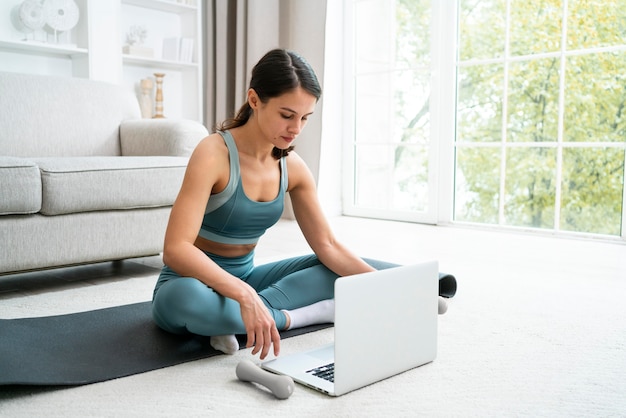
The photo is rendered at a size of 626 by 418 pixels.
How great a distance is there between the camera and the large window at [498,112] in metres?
3.20

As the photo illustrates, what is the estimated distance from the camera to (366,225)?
3.70 m

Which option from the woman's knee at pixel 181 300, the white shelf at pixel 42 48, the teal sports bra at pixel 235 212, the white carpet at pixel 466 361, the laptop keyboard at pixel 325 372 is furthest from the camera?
the white shelf at pixel 42 48

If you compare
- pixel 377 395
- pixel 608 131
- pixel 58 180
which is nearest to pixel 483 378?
pixel 377 395

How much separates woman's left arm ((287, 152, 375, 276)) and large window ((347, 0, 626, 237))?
198 cm

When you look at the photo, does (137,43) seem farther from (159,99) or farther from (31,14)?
(31,14)

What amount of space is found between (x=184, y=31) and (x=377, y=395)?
3.57 meters

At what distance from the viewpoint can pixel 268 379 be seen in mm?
1138

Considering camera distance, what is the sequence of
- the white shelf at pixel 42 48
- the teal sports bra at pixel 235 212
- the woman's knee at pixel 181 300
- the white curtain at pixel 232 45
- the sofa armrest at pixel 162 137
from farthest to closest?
the white curtain at pixel 232 45, the white shelf at pixel 42 48, the sofa armrest at pixel 162 137, the teal sports bra at pixel 235 212, the woman's knee at pixel 181 300

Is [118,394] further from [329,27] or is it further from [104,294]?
[329,27]

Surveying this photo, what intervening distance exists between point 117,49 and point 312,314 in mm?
2727

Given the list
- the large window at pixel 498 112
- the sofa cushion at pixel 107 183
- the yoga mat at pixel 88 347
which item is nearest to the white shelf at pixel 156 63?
the large window at pixel 498 112

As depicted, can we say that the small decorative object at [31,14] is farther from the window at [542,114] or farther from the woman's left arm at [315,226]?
the woman's left arm at [315,226]

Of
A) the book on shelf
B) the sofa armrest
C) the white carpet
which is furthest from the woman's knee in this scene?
the book on shelf

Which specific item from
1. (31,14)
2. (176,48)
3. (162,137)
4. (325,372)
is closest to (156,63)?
(176,48)
